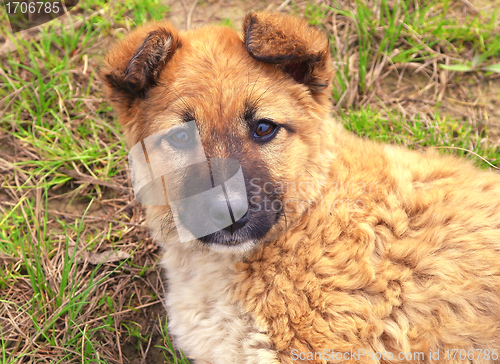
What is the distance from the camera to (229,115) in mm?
2426

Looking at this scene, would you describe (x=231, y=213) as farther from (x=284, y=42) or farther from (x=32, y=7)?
(x=32, y=7)

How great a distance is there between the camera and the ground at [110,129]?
3.27 m

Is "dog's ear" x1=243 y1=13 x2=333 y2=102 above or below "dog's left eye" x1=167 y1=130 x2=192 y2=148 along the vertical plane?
above

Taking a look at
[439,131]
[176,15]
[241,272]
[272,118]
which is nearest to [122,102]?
[272,118]

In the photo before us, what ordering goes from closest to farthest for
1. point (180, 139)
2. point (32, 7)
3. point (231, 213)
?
point (231, 213)
point (180, 139)
point (32, 7)

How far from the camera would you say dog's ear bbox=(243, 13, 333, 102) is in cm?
241

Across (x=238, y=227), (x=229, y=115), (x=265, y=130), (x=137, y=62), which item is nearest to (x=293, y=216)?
(x=238, y=227)

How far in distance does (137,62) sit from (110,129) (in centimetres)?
194

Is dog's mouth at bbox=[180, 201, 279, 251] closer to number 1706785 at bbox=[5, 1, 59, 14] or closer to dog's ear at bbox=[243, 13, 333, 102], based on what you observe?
dog's ear at bbox=[243, 13, 333, 102]

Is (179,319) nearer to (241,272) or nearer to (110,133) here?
(241,272)

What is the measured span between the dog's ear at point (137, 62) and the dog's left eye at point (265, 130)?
0.74 meters

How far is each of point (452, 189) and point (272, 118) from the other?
1240mm

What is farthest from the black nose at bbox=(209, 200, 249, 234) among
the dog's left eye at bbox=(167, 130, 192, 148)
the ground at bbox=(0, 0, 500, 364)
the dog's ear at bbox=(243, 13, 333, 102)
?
the ground at bbox=(0, 0, 500, 364)

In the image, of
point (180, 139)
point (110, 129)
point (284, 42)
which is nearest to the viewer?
point (284, 42)
